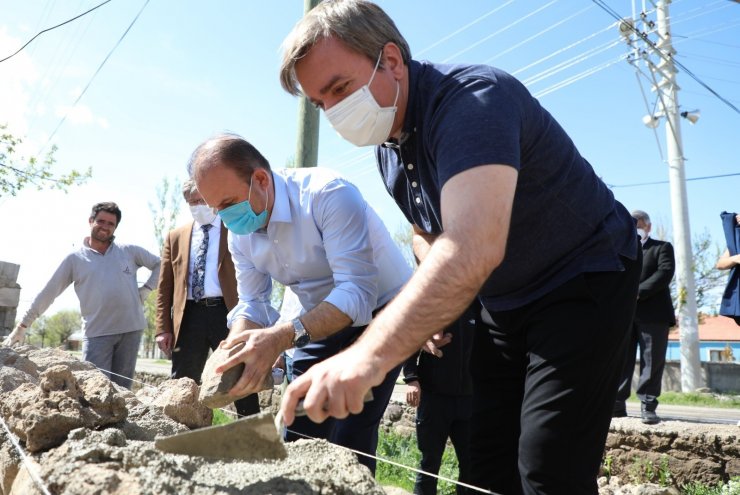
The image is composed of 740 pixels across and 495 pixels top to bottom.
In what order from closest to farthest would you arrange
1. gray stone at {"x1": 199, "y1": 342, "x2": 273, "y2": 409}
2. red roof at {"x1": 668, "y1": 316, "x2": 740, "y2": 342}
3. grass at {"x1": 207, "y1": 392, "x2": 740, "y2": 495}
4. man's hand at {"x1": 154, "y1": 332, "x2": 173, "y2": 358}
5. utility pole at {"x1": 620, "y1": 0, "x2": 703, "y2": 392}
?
gray stone at {"x1": 199, "y1": 342, "x2": 273, "y2": 409}, grass at {"x1": 207, "y1": 392, "x2": 740, "y2": 495}, man's hand at {"x1": 154, "y1": 332, "x2": 173, "y2": 358}, utility pole at {"x1": 620, "y1": 0, "x2": 703, "y2": 392}, red roof at {"x1": 668, "y1": 316, "x2": 740, "y2": 342}

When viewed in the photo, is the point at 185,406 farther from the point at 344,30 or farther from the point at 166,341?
the point at 166,341

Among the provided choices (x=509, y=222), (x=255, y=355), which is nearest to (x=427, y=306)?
(x=509, y=222)

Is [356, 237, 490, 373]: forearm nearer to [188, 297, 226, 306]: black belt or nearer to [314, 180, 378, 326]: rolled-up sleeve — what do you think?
[314, 180, 378, 326]: rolled-up sleeve

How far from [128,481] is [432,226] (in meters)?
1.20

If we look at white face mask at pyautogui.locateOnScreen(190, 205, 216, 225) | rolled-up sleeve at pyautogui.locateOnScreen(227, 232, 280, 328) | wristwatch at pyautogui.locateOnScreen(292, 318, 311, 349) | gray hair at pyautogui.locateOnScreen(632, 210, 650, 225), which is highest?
gray hair at pyautogui.locateOnScreen(632, 210, 650, 225)

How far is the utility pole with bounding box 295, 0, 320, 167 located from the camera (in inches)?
213

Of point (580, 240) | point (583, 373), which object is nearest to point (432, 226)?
point (580, 240)

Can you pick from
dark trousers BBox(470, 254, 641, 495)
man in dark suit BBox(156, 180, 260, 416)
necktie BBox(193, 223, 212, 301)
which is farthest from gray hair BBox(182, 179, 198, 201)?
dark trousers BBox(470, 254, 641, 495)

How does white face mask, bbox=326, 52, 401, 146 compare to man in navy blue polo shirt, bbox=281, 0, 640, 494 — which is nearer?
man in navy blue polo shirt, bbox=281, 0, 640, 494

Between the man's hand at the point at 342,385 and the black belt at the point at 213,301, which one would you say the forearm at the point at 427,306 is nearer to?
the man's hand at the point at 342,385

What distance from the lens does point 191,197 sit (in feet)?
15.9

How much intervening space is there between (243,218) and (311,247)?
323 mm

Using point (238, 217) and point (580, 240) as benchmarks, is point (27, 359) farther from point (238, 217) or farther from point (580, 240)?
point (580, 240)

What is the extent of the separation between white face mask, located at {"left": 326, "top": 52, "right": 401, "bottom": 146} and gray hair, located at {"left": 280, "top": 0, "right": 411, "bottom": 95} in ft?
0.25
